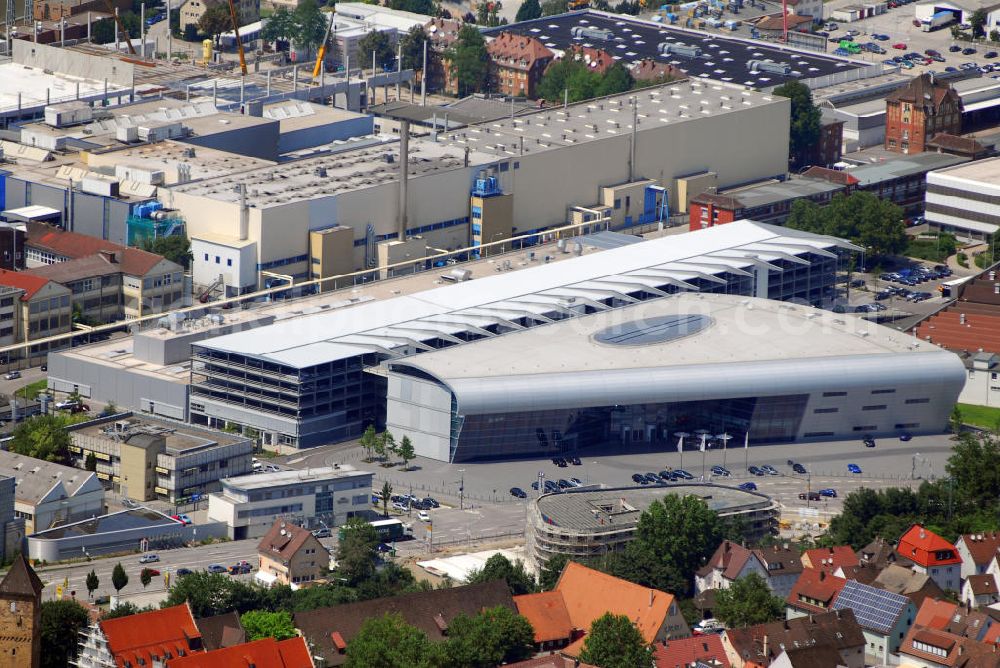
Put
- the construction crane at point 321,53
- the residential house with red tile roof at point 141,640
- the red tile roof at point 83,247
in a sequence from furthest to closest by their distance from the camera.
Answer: the construction crane at point 321,53, the red tile roof at point 83,247, the residential house with red tile roof at point 141,640

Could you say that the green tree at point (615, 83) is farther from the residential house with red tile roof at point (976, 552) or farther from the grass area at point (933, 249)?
the residential house with red tile roof at point (976, 552)

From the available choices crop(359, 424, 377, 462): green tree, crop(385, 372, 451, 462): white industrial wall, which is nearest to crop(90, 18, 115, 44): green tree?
crop(385, 372, 451, 462): white industrial wall

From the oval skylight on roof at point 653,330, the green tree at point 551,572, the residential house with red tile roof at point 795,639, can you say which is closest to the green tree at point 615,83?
the oval skylight on roof at point 653,330

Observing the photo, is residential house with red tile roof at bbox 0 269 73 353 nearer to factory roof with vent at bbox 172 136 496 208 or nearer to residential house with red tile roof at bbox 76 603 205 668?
factory roof with vent at bbox 172 136 496 208

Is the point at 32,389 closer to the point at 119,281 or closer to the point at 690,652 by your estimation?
the point at 119,281

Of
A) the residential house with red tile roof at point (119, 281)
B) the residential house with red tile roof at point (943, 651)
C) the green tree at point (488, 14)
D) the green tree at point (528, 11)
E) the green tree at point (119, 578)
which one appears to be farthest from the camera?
the green tree at point (528, 11)

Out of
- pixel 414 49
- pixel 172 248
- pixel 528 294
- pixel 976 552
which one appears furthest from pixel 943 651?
pixel 414 49
